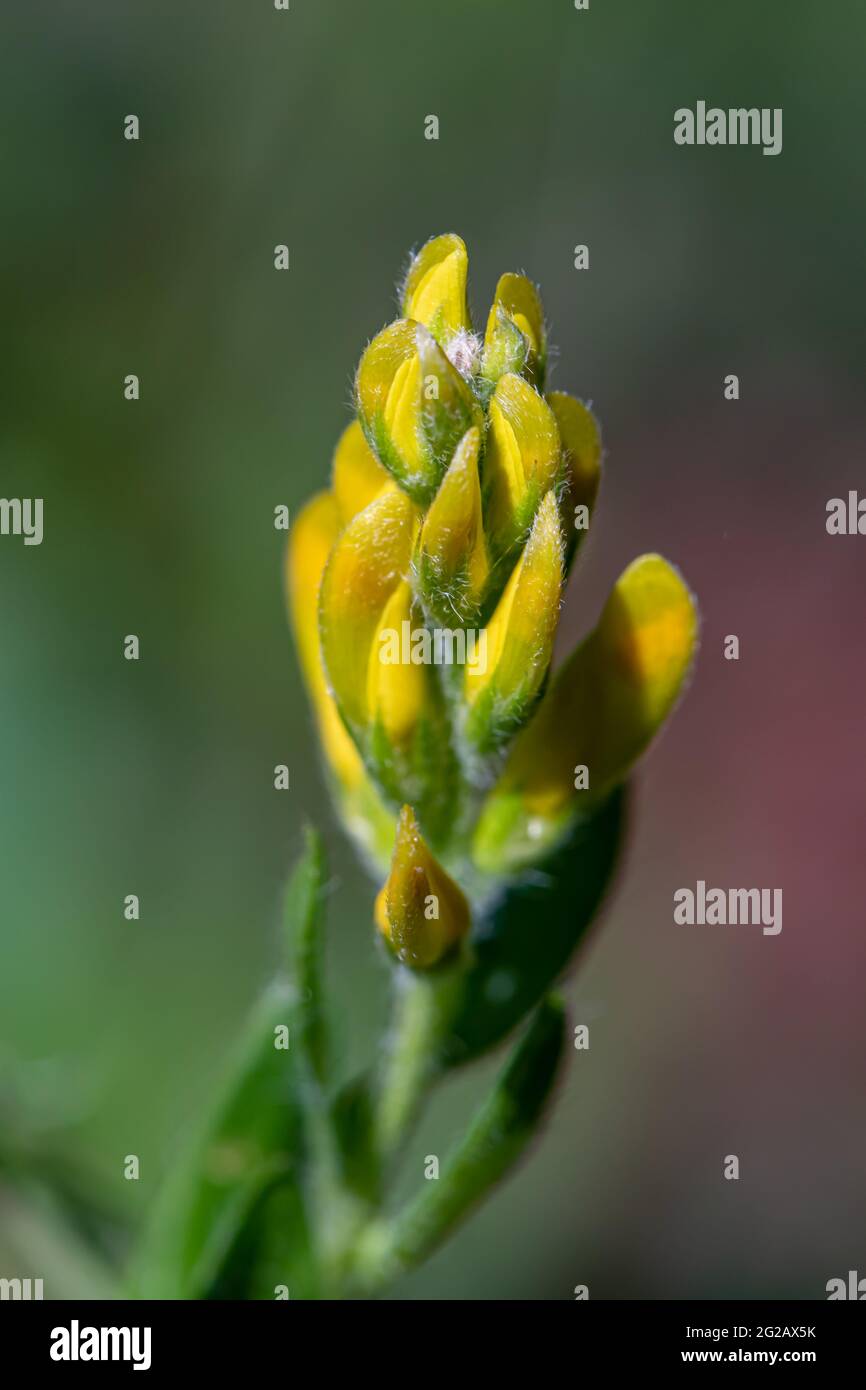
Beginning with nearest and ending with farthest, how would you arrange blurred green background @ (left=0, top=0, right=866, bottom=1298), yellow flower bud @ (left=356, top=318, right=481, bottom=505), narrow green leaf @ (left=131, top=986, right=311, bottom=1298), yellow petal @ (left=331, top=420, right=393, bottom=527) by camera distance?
yellow flower bud @ (left=356, top=318, right=481, bottom=505), yellow petal @ (left=331, top=420, right=393, bottom=527), narrow green leaf @ (left=131, top=986, right=311, bottom=1298), blurred green background @ (left=0, top=0, right=866, bottom=1298)

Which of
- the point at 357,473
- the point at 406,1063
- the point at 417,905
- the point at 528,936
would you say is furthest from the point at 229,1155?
the point at 357,473

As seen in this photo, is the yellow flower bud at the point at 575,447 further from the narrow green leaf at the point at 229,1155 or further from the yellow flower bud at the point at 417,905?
the narrow green leaf at the point at 229,1155

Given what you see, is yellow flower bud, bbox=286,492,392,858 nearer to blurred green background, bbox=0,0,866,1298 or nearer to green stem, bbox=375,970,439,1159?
green stem, bbox=375,970,439,1159

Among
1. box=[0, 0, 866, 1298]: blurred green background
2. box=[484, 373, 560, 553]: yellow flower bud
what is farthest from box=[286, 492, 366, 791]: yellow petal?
box=[0, 0, 866, 1298]: blurred green background

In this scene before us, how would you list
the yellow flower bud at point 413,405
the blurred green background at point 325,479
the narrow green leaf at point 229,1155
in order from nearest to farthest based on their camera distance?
the yellow flower bud at point 413,405
the narrow green leaf at point 229,1155
the blurred green background at point 325,479

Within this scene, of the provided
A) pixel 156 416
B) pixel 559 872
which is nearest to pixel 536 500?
pixel 559 872

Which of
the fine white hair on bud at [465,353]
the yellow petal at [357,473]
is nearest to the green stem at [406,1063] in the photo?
the yellow petal at [357,473]

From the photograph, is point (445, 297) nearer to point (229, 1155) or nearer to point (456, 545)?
point (456, 545)
